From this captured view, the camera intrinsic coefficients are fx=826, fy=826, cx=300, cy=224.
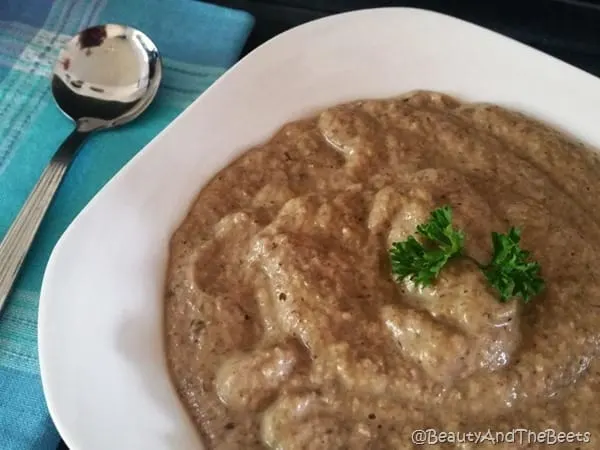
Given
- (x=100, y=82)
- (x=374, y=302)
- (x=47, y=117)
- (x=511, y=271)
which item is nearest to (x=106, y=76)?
(x=100, y=82)

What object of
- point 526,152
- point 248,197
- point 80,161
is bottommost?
point 80,161

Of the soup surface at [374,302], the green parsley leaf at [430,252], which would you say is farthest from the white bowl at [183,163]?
the green parsley leaf at [430,252]

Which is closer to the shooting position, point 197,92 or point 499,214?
point 499,214

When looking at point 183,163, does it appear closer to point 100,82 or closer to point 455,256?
point 100,82

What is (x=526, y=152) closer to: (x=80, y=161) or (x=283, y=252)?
(x=283, y=252)

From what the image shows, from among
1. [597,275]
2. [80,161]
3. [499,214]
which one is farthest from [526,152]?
[80,161]

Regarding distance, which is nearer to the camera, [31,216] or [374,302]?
[374,302]
